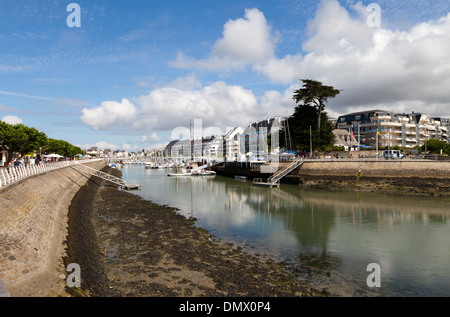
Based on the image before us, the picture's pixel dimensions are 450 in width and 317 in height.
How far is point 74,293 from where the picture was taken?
11.1 meters

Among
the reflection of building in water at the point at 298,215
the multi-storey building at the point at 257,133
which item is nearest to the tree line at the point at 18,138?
the reflection of building in water at the point at 298,215

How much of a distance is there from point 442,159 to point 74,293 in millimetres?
59607

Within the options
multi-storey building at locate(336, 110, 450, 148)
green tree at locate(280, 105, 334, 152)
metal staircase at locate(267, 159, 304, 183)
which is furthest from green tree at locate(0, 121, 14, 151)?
multi-storey building at locate(336, 110, 450, 148)

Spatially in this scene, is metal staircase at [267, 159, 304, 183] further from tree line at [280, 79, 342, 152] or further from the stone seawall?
the stone seawall

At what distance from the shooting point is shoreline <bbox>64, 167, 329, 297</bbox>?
13305 millimetres

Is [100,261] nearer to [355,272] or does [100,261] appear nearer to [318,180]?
[355,272]

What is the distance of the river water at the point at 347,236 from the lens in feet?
50.1

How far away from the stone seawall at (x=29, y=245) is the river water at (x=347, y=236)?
11818 millimetres

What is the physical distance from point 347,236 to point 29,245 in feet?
72.6

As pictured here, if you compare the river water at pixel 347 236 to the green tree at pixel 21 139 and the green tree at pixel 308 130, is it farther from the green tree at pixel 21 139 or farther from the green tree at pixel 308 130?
the green tree at pixel 21 139

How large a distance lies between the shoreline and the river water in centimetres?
185
